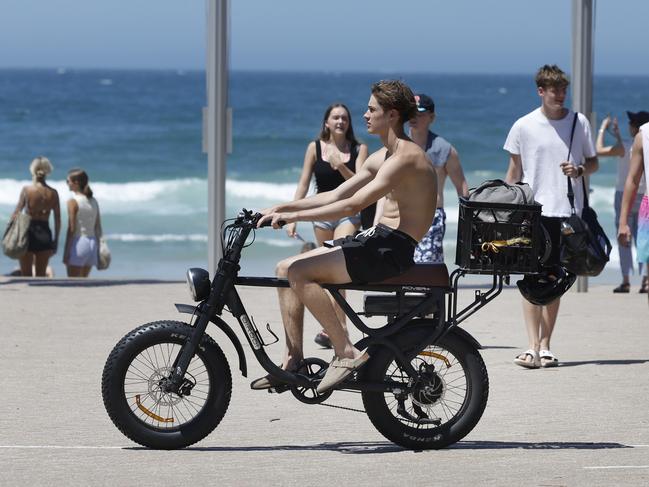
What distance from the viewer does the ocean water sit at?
2552 centimetres

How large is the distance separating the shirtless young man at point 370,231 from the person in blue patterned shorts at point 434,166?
2.18m

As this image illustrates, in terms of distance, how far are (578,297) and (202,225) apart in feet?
56.6

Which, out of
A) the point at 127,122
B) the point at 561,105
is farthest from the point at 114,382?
the point at 127,122

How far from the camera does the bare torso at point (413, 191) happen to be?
6.45m

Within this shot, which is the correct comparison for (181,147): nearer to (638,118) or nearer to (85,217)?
(85,217)

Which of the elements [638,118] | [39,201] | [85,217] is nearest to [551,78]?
[638,118]

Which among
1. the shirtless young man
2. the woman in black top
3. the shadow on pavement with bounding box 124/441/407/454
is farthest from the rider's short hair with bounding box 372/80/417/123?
the woman in black top

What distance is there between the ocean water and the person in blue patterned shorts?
775 cm

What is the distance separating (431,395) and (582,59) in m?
7.27

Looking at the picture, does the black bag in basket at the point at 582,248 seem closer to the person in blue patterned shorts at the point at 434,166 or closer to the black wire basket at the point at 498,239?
the person in blue patterned shorts at the point at 434,166

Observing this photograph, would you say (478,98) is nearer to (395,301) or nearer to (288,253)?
(288,253)

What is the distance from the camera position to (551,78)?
8914 millimetres

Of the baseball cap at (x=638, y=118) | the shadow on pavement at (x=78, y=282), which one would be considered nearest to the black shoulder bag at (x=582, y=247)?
the baseball cap at (x=638, y=118)

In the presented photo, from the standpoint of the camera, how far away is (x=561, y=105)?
9062 mm
